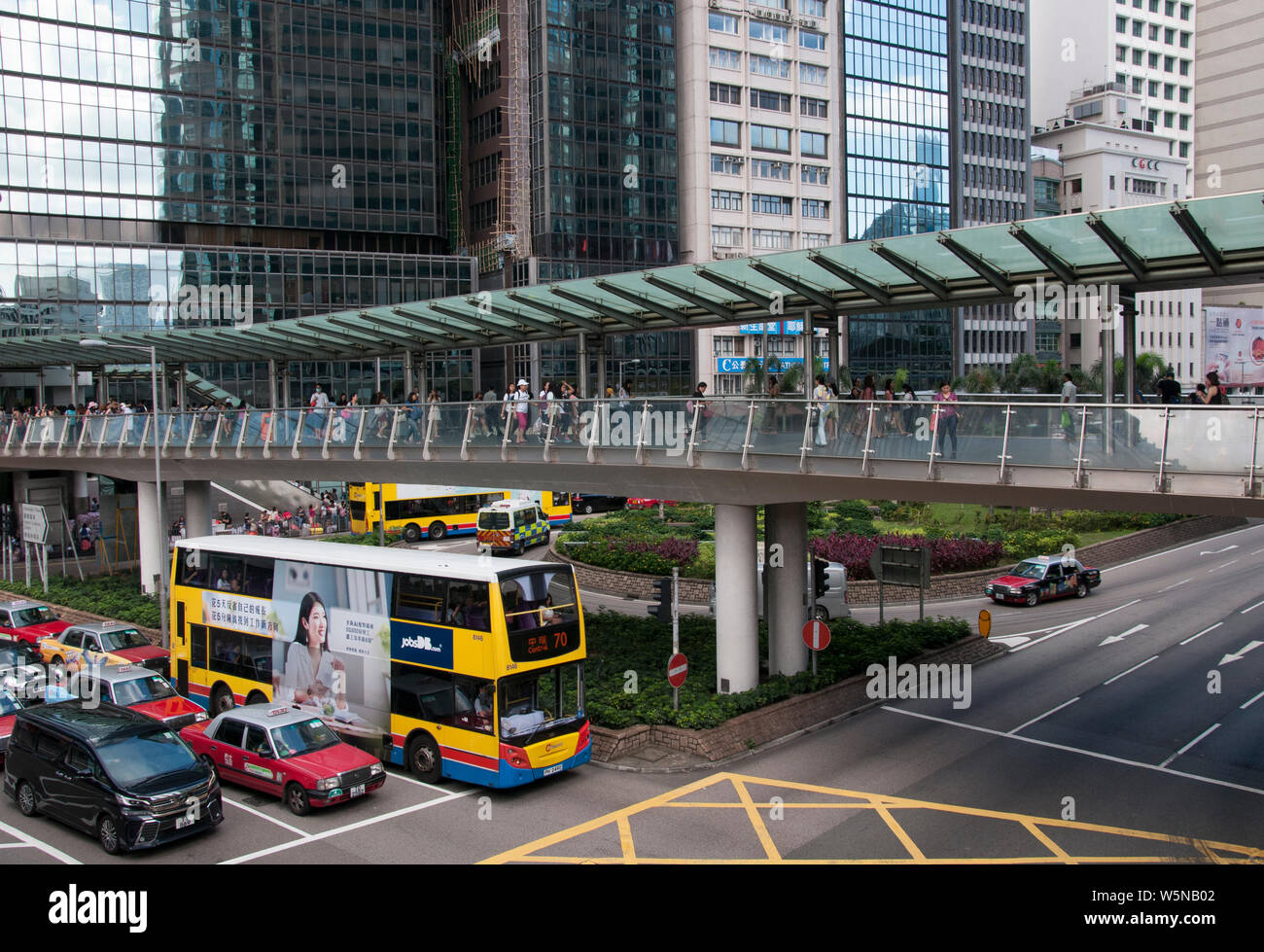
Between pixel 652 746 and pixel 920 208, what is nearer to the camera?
pixel 652 746

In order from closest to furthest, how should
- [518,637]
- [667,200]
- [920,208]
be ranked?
[518,637], [667,200], [920,208]

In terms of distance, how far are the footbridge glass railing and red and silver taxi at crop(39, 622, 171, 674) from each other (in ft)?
18.2

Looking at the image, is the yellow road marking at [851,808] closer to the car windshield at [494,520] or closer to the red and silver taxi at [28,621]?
the red and silver taxi at [28,621]

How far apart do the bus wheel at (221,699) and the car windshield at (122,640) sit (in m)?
4.57

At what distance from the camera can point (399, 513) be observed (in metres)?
47.2

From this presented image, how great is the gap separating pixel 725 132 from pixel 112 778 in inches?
2884

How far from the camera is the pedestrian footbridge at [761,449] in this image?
1357 cm

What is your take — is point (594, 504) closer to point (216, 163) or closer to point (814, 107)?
point (216, 163)

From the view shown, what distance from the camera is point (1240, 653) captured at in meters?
25.8

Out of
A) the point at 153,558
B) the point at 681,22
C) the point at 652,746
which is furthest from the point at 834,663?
the point at 681,22

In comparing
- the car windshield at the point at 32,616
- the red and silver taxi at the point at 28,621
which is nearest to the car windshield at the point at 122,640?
the red and silver taxi at the point at 28,621

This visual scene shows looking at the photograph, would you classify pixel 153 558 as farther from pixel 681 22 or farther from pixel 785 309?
pixel 681 22

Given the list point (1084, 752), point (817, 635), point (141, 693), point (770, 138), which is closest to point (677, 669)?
point (817, 635)

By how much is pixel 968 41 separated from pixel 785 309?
8807cm
